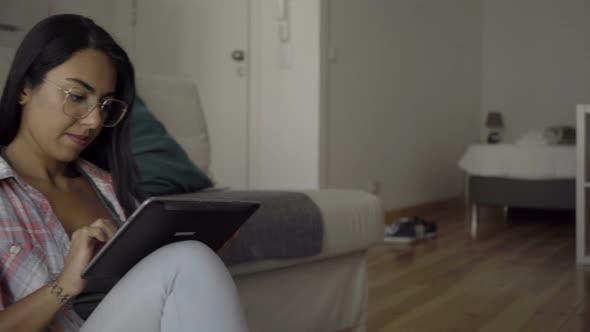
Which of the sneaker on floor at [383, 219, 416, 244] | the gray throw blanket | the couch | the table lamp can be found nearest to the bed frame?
the sneaker on floor at [383, 219, 416, 244]

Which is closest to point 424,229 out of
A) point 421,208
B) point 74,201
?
point 421,208

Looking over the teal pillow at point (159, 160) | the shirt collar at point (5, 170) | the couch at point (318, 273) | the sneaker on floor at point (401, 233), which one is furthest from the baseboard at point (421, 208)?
the shirt collar at point (5, 170)

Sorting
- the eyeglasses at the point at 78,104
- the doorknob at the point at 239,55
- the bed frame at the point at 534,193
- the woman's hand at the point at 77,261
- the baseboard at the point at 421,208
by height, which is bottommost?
the baseboard at the point at 421,208

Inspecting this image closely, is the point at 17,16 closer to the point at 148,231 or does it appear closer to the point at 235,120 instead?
the point at 235,120

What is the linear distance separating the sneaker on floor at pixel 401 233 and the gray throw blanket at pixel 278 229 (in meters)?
2.35

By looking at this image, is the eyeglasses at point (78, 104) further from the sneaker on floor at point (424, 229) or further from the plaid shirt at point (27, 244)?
the sneaker on floor at point (424, 229)

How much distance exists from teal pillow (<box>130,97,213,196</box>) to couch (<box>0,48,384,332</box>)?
0.74ft

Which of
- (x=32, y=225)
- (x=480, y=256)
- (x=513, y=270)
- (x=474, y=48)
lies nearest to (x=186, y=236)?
(x=32, y=225)

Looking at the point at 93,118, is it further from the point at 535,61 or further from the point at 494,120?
the point at 535,61

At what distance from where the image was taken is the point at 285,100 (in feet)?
14.3

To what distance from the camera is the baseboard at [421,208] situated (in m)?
5.12

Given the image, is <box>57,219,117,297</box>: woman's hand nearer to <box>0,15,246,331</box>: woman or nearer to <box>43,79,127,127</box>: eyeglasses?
<box>0,15,246,331</box>: woman

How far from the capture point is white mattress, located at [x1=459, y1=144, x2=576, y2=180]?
4566 mm

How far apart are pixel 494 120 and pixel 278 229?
5.35m
